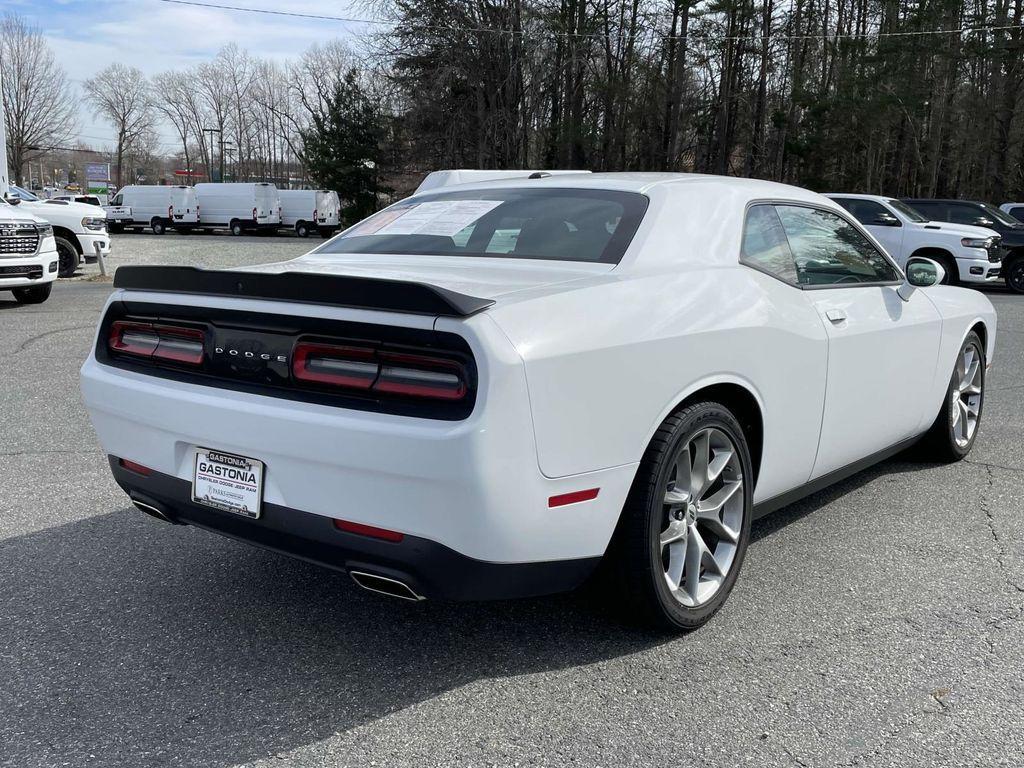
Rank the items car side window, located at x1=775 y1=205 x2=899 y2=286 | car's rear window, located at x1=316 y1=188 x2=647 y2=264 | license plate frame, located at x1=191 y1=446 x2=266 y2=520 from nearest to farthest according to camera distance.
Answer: license plate frame, located at x1=191 y1=446 x2=266 y2=520
car's rear window, located at x1=316 y1=188 x2=647 y2=264
car side window, located at x1=775 y1=205 x2=899 y2=286

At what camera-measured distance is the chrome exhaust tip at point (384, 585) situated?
8.38ft

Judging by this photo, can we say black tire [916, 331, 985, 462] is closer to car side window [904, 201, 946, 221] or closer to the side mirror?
the side mirror

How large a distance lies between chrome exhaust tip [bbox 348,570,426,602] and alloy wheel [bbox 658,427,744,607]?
820 mm

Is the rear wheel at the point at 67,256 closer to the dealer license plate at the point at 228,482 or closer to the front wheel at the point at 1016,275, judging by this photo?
the dealer license plate at the point at 228,482

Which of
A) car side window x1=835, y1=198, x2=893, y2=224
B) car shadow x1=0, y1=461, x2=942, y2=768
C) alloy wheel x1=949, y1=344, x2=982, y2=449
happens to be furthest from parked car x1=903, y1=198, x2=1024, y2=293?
car shadow x1=0, y1=461, x2=942, y2=768

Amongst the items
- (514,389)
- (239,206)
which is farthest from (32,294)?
(239,206)

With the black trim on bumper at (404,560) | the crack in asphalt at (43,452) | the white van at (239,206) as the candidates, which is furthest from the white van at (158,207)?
the black trim on bumper at (404,560)

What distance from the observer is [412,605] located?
3357 millimetres

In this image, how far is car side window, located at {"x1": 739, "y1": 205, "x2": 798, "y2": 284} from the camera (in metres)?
3.54

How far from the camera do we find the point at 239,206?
43.3m

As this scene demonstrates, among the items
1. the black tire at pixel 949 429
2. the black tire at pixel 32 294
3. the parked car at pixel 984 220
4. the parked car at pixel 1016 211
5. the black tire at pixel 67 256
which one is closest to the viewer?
the black tire at pixel 949 429

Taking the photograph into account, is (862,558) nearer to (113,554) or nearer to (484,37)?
(113,554)

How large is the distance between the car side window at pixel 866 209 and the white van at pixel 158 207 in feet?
113

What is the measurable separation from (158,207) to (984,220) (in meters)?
36.9
